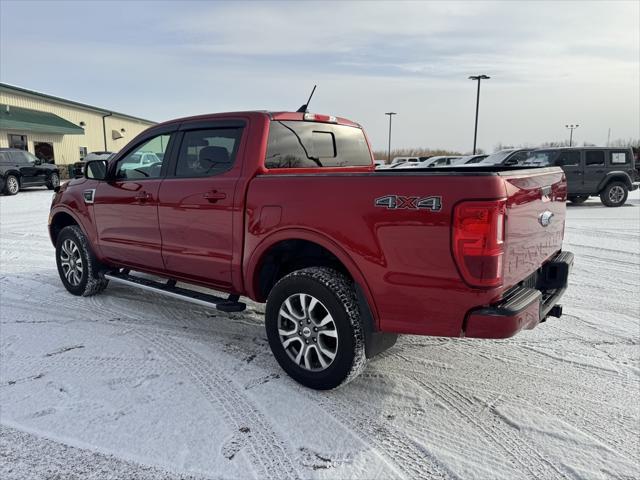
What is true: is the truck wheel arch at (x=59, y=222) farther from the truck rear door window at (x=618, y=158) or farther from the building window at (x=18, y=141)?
the building window at (x=18, y=141)

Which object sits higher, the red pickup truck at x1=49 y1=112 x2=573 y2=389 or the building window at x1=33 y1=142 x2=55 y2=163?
the building window at x1=33 y1=142 x2=55 y2=163

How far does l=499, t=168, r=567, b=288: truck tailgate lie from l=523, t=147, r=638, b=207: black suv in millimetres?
11791

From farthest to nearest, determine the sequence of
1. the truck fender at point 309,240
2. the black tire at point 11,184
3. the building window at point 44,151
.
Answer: the building window at point 44,151
the black tire at point 11,184
the truck fender at point 309,240

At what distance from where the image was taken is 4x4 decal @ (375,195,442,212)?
2488 millimetres

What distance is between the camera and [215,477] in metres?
2.31

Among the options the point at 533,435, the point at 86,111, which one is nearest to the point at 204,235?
the point at 533,435

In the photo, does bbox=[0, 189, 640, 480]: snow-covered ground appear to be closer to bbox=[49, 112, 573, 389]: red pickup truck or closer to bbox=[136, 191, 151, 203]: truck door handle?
bbox=[49, 112, 573, 389]: red pickup truck

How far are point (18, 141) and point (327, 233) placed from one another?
3446cm

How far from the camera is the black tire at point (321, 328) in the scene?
293 cm

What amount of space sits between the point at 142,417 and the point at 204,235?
148cm

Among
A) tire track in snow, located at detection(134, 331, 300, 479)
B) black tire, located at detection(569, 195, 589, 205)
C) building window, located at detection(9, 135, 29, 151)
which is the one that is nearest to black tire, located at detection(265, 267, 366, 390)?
tire track in snow, located at detection(134, 331, 300, 479)

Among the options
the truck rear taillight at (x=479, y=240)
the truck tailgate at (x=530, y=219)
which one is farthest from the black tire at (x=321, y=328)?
the truck tailgate at (x=530, y=219)

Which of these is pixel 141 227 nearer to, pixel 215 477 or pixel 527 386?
pixel 215 477

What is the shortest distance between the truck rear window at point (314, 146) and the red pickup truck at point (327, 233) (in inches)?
0.6
